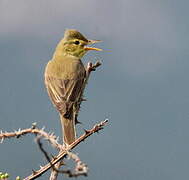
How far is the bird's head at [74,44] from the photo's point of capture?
762cm

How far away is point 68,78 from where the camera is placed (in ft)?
23.4

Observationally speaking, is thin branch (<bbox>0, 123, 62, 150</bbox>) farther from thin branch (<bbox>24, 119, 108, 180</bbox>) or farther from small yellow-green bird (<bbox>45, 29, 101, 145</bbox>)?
small yellow-green bird (<bbox>45, 29, 101, 145</bbox>)

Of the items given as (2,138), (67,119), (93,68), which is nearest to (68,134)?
(67,119)

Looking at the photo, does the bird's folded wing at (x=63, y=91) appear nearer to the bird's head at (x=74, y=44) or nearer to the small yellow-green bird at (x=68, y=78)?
the small yellow-green bird at (x=68, y=78)

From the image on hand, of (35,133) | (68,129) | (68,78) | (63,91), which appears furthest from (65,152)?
(68,78)

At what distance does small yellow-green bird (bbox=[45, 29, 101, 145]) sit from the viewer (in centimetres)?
599

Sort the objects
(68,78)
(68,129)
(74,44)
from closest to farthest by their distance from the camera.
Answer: (68,129) → (68,78) → (74,44)

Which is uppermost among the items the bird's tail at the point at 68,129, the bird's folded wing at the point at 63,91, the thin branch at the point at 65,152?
the bird's folded wing at the point at 63,91

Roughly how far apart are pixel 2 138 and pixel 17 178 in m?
0.36

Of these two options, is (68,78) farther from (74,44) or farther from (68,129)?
(68,129)

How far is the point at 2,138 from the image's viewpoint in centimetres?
317

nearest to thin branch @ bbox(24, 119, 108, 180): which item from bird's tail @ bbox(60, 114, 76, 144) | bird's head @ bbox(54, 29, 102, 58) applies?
bird's tail @ bbox(60, 114, 76, 144)

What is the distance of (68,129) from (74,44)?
103 inches

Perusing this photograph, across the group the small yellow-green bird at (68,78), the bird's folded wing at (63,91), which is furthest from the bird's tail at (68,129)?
the bird's folded wing at (63,91)
